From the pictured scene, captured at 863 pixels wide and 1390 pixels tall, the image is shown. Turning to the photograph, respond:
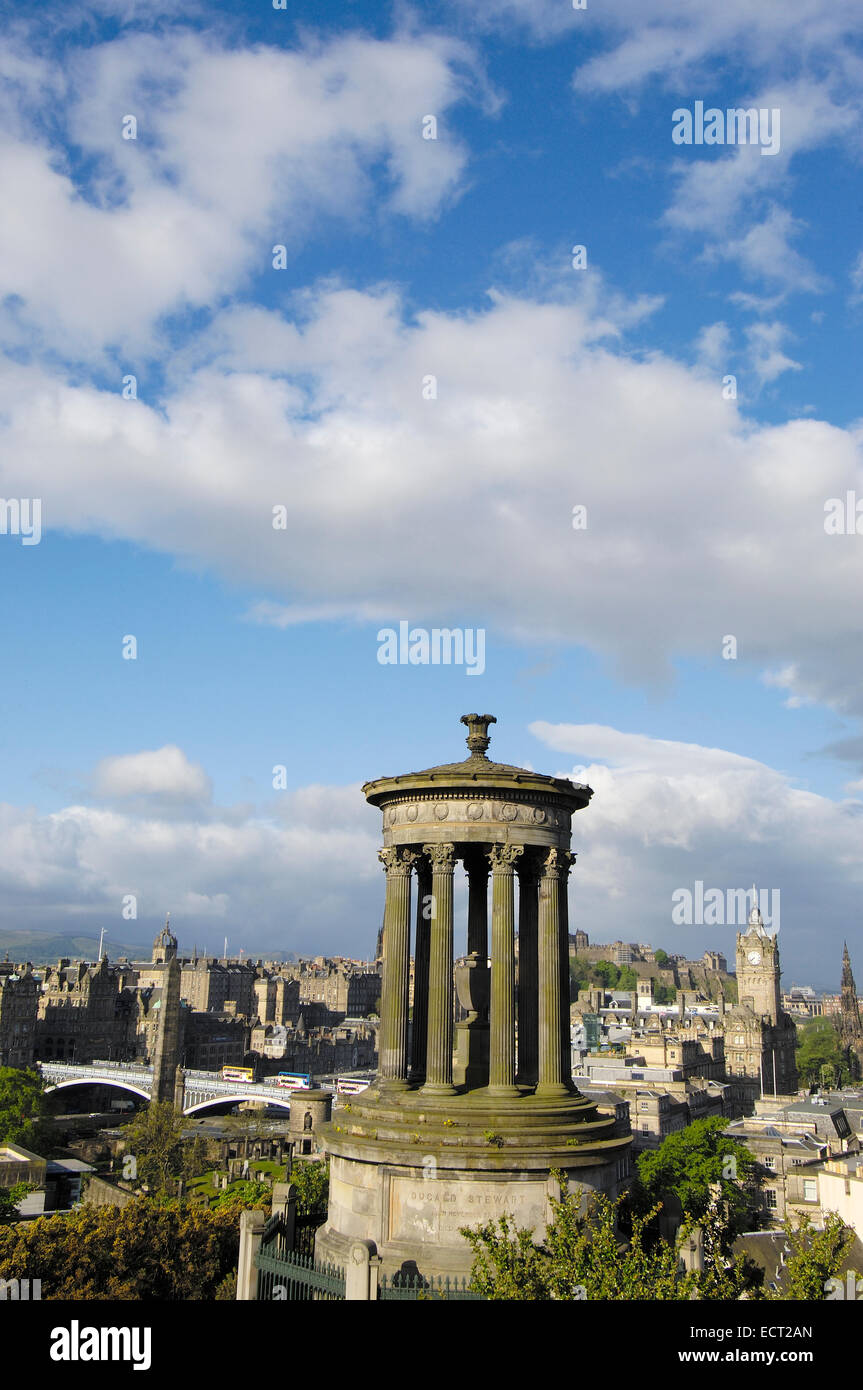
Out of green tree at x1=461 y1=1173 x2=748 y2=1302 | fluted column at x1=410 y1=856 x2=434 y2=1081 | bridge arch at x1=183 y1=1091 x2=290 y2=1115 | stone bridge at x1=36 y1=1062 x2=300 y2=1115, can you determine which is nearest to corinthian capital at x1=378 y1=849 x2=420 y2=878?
fluted column at x1=410 y1=856 x2=434 y2=1081

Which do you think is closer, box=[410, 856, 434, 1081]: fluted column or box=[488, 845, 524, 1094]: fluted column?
box=[488, 845, 524, 1094]: fluted column

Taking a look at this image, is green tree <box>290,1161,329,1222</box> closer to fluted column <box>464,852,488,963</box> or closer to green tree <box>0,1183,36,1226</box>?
green tree <box>0,1183,36,1226</box>

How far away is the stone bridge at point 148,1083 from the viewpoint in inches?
5722

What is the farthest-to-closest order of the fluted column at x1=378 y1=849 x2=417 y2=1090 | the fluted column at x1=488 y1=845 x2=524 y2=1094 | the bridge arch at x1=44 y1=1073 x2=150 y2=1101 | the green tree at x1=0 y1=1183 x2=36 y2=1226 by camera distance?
the bridge arch at x1=44 y1=1073 x2=150 y2=1101 < the green tree at x1=0 y1=1183 x2=36 y2=1226 < the fluted column at x1=378 y1=849 x2=417 y2=1090 < the fluted column at x1=488 y1=845 x2=524 y2=1094

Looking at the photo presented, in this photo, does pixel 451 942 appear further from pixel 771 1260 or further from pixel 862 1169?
pixel 862 1169

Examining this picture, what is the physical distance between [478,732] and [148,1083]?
499 feet

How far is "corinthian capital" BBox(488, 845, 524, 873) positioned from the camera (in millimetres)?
28422

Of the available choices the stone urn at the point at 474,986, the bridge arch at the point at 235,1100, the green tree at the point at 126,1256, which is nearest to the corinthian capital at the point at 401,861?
the stone urn at the point at 474,986

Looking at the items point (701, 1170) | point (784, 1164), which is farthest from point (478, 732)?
point (784, 1164)

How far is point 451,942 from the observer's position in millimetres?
28016

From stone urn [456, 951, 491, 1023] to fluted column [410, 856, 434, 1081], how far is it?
3.65 ft

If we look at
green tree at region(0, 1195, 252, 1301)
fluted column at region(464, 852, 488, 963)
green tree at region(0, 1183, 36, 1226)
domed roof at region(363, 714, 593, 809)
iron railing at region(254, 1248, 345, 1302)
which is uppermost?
domed roof at region(363, 714, 593, 809)

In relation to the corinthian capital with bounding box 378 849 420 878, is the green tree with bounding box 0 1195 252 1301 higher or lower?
lower
